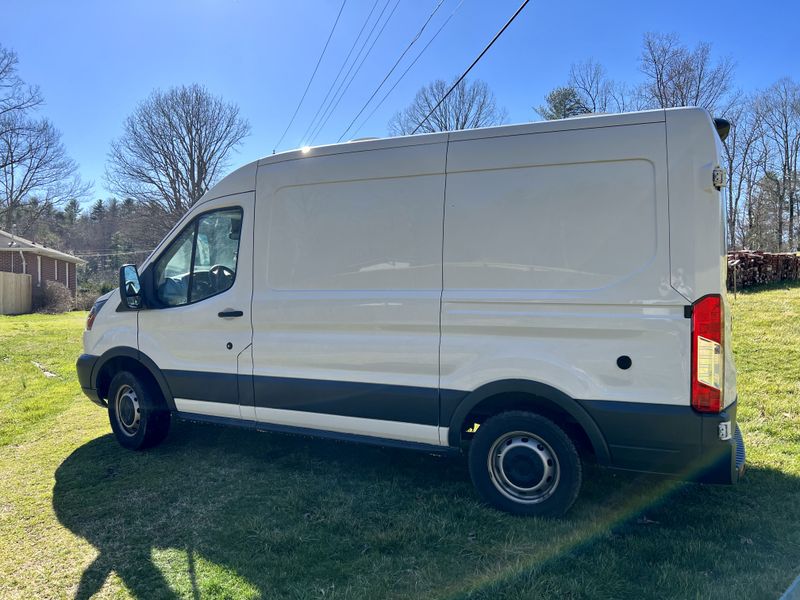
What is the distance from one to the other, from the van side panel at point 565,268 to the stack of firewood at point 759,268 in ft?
43.6

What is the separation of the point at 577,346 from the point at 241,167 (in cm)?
310

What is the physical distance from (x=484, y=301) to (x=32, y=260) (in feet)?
120

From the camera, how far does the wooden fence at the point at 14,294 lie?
26656mm

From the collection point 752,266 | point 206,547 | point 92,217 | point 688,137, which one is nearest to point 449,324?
point 688,137

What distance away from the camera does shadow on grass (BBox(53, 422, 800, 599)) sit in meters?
2.94

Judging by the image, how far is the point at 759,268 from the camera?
15602mm

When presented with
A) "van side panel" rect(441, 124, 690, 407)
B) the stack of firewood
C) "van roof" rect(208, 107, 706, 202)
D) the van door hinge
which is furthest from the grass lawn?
the stack of firewood

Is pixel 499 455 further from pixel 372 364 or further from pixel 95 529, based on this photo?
pixel 95 529

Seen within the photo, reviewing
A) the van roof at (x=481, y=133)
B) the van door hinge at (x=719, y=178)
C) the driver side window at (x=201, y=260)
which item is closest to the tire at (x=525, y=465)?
the van door hinge at (x=719, y=178)

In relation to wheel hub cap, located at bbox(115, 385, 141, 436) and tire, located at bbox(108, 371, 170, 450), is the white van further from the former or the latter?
wheel hub cap, located at bbox(115, 385, 141, 436)

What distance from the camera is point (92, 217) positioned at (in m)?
64.8

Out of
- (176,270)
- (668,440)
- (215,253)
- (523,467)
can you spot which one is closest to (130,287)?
(176,270)

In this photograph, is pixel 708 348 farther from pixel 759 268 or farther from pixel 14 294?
pixel 14 294

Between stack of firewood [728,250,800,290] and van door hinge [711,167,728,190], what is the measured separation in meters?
13.1
